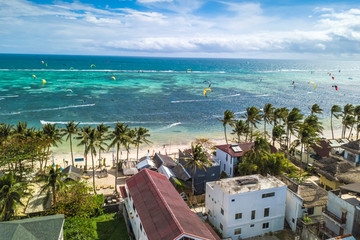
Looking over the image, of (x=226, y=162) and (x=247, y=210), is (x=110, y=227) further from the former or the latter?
(x=226, y=162)

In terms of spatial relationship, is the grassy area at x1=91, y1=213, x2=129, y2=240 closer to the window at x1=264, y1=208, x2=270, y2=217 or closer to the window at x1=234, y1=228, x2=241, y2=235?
the window at x1=234, y1=228, x2=241, y2=235

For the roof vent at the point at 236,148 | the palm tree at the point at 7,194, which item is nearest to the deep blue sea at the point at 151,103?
the roof vent at the point at 236,148

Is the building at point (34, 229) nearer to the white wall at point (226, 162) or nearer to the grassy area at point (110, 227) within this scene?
the grassy area at point (110, 227)

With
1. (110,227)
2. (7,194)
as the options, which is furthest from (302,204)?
(7,194)

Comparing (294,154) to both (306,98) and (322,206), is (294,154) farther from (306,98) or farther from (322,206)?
(306,98)

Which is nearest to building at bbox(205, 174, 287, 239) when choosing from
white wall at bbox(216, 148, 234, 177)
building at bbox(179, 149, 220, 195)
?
building at bbox(179, 149, 220, 195)

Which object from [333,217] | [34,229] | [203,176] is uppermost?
[333,217]

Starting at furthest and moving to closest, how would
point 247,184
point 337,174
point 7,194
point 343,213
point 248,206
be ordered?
point 337,174, point 247,184, point 248,206, point 343,213, point 7,194

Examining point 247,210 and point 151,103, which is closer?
point 247,210
